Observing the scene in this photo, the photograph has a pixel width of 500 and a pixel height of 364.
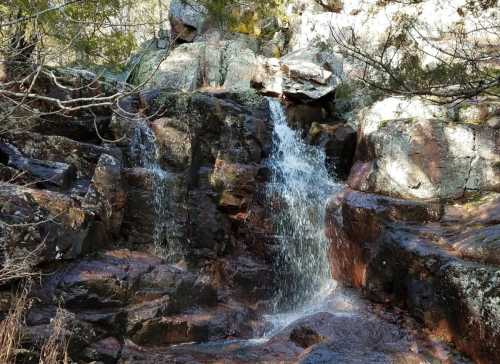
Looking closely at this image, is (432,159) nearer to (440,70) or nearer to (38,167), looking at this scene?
(440,70)

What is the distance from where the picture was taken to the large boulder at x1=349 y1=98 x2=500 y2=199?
301 inches

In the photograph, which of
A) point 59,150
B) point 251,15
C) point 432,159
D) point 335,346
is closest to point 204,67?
point 251,15

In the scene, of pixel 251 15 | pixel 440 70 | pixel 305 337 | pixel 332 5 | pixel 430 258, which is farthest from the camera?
pixel 251 15

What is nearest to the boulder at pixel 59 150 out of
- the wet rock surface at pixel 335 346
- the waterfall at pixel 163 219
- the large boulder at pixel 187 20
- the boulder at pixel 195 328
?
the waterfall at pixel 163 219

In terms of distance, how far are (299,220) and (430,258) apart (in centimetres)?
358

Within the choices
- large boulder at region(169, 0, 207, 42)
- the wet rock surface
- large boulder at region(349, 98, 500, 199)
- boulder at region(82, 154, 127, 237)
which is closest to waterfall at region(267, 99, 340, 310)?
large boulder at region(349, 98, 500, 199)

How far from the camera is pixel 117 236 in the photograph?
7.50 metres

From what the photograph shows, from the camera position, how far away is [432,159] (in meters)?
7.86

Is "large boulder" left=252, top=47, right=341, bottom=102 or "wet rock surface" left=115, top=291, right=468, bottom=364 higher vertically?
"large boulder" left=252, top=47, right=341, bottom=102

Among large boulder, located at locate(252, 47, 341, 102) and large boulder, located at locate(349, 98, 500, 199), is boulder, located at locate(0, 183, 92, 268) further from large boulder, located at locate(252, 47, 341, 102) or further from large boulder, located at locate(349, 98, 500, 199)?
large boulder, located at locate(252, 47, 341, 102)

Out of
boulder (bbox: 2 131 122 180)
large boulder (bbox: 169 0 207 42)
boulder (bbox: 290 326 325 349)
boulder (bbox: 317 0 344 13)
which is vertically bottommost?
boulder (bbox: 290 326 325 349)

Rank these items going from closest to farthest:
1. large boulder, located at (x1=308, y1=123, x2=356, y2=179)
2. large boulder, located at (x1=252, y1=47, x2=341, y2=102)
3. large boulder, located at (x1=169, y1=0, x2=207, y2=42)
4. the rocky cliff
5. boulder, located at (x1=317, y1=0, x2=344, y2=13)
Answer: the rocky cliff < large boulder, located at (x1=308, y1=123, x2=356, y2=179) < large boulder, located at (x1=252, y1=47, x2=341, y2=102) < boulder, located at (x1=317, y1=0, x2=344, y2=13) < large boulder, located at (x1=169, y1=0, x2=207, y2=42)

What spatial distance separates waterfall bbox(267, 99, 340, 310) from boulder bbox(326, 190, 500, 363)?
1.24 ft

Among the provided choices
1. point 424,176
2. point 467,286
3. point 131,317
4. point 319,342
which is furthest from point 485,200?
point 131,317
